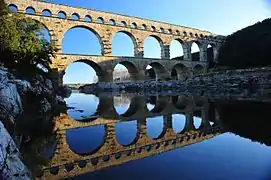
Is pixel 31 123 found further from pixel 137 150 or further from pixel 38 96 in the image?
pixel 137 150

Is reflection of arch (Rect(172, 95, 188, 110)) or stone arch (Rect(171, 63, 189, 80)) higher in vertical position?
stone arch (Rect(171, 63, 189, 80))

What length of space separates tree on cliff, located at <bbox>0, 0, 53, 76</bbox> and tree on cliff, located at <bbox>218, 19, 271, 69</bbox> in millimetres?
25289

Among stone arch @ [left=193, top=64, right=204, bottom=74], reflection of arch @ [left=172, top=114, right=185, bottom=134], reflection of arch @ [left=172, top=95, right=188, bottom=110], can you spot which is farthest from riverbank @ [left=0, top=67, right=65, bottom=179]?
stone arch @ [left=193, top=64, right=204, bottom=74]

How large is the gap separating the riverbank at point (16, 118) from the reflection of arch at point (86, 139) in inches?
33.6

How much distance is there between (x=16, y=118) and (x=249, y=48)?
111 feet

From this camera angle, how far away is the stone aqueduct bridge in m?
30.9

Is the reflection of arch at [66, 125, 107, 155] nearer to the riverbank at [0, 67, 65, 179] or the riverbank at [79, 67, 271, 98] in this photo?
the riverbank at [0, 67, 65, 179]

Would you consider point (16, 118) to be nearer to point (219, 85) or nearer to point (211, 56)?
point (219, 85)

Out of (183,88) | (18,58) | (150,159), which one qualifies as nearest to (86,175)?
(150,159)

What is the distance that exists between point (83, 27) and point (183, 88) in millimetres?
14494

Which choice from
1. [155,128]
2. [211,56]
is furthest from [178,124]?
[211,56]

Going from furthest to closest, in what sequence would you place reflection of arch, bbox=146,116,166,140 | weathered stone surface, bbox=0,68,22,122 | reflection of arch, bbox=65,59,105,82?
reflection of arch, bbox=65,59,105,82, reflection of arch, bbox=146,116,166,140, weathered stone surface, bbox=0,68,22,122

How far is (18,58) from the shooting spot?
1182 centimetres

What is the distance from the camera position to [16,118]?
20.3 feet
